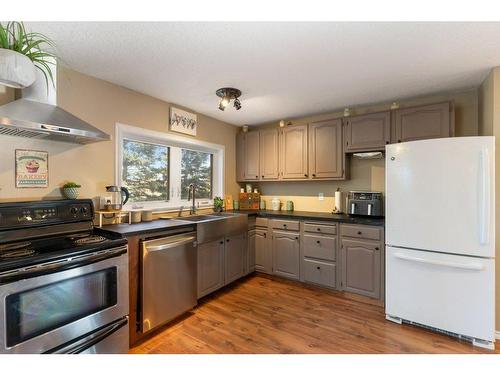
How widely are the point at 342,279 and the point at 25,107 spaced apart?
3.34 metres

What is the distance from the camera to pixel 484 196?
6.43 feet

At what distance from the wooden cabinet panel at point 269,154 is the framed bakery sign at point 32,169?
2648 millimetres

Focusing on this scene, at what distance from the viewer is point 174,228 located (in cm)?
236

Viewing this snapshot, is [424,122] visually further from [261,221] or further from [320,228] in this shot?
[261,221]

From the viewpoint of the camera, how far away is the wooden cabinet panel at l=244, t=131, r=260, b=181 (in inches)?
155

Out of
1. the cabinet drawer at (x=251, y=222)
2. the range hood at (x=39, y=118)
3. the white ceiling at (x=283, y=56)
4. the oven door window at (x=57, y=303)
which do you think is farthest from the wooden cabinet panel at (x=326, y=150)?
the oven door window at (x=57, y=303)

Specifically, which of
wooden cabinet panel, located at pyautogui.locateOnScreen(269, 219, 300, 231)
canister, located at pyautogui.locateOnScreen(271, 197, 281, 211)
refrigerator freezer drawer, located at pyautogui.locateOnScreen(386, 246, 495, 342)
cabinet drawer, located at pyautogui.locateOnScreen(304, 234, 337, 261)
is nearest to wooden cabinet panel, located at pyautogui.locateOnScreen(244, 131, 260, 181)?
canister, located at pyautogui.locateOnScreen(271, 197, 281, 211)

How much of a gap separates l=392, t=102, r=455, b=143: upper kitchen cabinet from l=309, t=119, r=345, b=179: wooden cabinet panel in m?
0.65

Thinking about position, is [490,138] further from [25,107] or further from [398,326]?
[25,107]

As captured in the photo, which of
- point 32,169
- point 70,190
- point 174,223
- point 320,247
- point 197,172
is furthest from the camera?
point 197,172

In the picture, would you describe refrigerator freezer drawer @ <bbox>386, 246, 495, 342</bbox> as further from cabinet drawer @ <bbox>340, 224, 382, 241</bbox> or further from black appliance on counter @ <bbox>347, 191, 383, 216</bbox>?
black appliance on counter @ <bbox>347, 191, 383, 216</bbox>

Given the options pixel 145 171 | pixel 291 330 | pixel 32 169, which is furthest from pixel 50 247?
pixel 291 330

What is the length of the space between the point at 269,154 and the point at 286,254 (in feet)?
4.98

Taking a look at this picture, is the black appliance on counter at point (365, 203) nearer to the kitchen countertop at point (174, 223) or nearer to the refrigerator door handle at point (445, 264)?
the kitchen countertop at point (174, 223)
